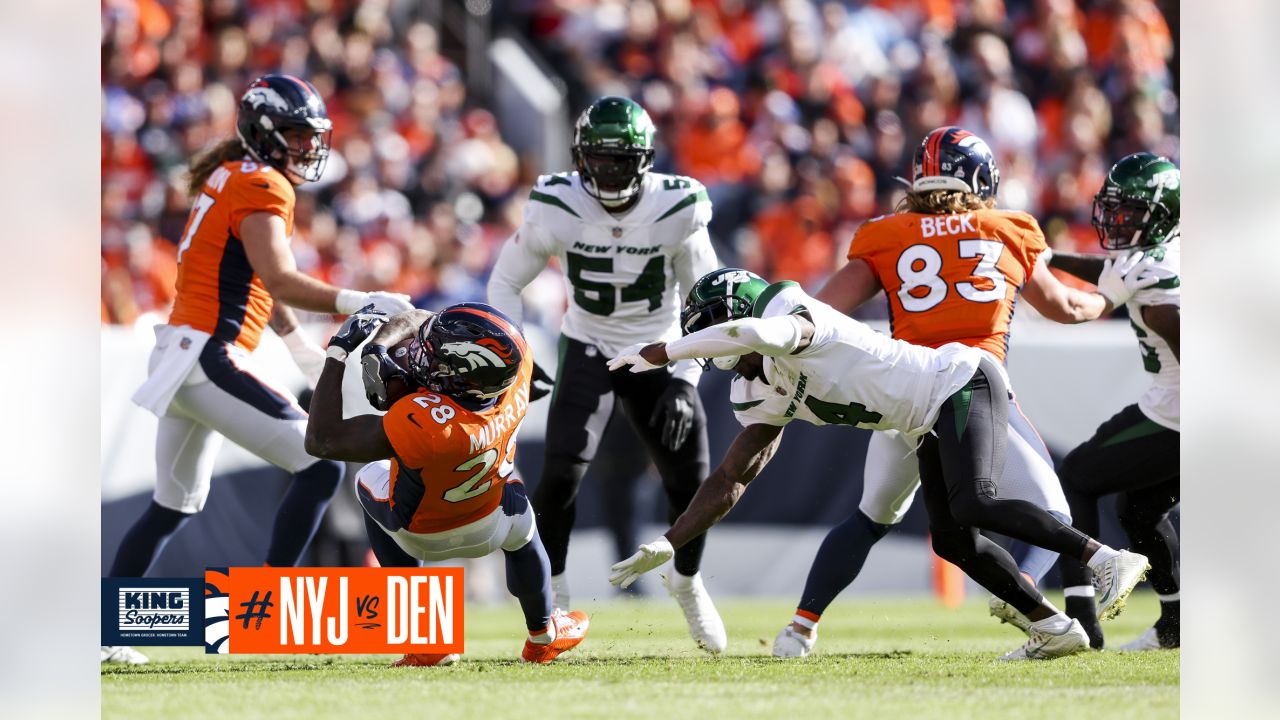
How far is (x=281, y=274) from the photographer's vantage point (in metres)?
5.33

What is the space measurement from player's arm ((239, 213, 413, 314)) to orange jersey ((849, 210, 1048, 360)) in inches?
67.8

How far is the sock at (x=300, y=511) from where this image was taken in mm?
5340

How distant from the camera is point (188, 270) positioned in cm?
552

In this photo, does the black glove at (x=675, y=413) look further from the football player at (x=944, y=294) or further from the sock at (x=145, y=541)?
the sock at (x=145, y=541)

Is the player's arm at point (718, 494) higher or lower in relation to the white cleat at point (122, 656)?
higher

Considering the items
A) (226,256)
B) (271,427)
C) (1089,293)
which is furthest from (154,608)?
(1089,293)

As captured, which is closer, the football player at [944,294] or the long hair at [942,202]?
the football player at [944,294]

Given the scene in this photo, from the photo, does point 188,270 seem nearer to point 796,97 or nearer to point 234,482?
point 234,482

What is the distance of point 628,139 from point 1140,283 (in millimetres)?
1853

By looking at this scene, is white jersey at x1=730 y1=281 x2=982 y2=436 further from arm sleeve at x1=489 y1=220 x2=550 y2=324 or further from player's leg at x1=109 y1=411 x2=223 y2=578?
player's leg at x1=109 y1=411 x2=223 y2=578

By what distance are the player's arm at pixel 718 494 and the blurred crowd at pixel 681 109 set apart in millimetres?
4554

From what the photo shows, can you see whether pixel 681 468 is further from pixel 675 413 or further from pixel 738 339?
pixel 738 339

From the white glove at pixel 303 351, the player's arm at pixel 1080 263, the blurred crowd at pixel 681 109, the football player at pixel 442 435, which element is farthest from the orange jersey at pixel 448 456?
the blurred crowd at pixel 681 109

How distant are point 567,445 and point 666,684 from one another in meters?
1.31
